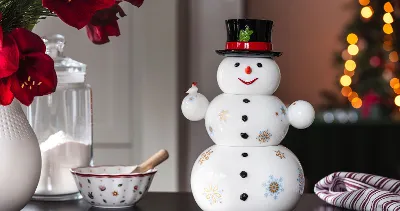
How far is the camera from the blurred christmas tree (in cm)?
451

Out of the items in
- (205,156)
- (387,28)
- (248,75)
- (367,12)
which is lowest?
(205,156)

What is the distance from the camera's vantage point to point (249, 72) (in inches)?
37.2

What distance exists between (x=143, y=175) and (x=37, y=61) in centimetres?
26

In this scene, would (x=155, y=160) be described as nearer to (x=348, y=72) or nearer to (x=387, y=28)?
(x=387, y=28)

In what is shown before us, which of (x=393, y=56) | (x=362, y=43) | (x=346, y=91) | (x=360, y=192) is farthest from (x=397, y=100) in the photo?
(x=360, y=192)

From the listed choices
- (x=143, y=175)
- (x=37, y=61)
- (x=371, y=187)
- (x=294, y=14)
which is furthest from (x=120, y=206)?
(x=294, y=14)

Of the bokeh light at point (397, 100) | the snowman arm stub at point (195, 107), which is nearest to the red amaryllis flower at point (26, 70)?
the snowman arm stub at point (195, 107)

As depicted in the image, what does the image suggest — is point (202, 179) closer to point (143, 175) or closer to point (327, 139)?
point (143, 175)

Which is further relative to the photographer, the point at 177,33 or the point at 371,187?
the point at 177,33

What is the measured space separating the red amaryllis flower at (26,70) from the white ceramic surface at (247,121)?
218 mm

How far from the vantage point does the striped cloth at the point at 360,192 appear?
101 centimetres

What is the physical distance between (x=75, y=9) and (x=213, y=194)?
287 mm

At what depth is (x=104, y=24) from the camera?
1.03m

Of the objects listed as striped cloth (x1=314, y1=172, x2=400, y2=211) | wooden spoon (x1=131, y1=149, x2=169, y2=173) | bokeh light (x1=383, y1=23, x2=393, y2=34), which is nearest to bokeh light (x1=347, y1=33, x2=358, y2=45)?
bokeh light (x1=383, y1=23, x2=393, y2=34)
